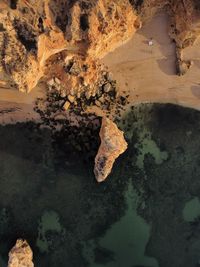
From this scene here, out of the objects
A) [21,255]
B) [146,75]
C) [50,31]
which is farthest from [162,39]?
[21,255]

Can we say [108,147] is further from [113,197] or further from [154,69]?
[154,69]

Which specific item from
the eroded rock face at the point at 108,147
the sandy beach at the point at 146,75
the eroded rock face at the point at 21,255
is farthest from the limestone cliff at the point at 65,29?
the eroded rock face at the point at 21,255

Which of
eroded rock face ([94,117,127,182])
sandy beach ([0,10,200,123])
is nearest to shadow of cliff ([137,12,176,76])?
sandy beach ([0,10,200,123])

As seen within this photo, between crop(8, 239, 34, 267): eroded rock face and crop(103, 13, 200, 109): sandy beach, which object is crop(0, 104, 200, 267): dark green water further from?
crop(103, 13, 200, 109): sandy beach

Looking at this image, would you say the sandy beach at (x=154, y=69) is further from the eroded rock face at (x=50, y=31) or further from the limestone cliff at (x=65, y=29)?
the eroded rock face at (x=50, y=31)

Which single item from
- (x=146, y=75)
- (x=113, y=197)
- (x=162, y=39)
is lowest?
(x=113, y=197)
